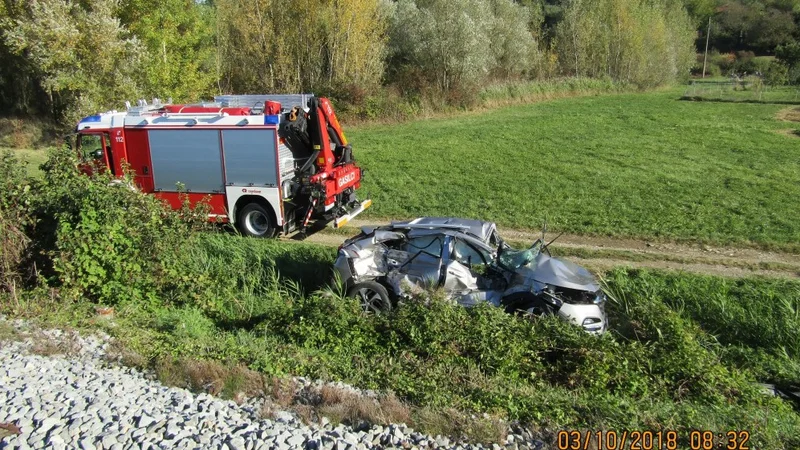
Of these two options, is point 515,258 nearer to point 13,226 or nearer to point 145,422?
point 145,422

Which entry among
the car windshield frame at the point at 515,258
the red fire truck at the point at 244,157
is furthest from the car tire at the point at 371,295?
the red fire truck at the point at 244,157

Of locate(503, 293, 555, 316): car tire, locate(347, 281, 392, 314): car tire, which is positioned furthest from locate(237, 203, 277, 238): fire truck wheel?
locate(503, 293, 555, 316): car tire

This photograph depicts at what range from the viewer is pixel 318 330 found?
8.14 meters

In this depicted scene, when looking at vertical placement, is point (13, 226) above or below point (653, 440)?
above

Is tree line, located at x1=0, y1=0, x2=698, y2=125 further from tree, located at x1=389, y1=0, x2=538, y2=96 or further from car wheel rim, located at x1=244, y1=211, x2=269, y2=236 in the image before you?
car wheel rim, located at x1=244, y1=211, x2=269, y2=236

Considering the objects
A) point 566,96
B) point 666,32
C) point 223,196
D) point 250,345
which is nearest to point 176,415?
point 250,345

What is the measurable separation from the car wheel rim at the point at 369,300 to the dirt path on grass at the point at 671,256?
13.7 feet

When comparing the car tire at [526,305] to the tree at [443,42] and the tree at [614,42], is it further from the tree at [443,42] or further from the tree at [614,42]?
the tree at [614,42]

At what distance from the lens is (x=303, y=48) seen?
30.6 meters

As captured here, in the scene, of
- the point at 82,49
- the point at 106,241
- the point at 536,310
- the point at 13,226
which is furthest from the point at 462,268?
the point at 82,49

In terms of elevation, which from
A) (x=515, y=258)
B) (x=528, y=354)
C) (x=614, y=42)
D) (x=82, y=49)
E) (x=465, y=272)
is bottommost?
(x=528, y=354)

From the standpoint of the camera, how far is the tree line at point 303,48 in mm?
21750

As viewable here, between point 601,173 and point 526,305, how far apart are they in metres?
10.4

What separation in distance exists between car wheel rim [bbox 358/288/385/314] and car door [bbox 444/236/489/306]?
3.76 feet
